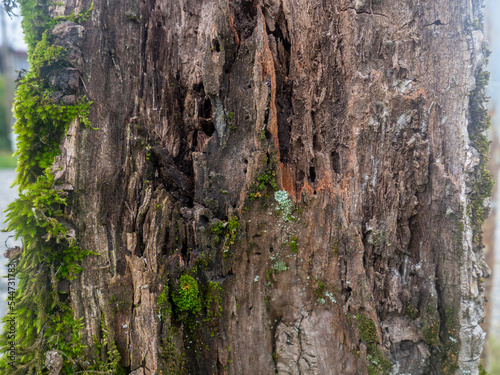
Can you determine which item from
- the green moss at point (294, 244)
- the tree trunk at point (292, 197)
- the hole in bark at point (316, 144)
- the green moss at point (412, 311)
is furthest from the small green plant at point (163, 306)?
the green moss at point (412, 311)

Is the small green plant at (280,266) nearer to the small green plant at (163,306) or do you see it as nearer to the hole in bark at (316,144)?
the small green plant at (163,306)

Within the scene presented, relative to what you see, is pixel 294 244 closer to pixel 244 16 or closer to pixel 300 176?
pixel 300 176

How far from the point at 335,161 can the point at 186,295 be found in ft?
5.70

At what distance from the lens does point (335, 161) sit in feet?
8.50

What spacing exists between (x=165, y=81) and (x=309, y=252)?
2.05 meters

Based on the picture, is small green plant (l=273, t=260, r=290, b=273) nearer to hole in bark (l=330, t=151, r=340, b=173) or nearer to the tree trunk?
the tree trunk

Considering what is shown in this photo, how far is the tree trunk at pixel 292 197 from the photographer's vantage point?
8.14 ft

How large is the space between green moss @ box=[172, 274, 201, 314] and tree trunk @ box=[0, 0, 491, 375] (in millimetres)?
12

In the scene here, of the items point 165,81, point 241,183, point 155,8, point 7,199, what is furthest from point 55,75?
point 7,199

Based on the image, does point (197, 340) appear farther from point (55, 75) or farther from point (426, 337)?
point (55, 75)

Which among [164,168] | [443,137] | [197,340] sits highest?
[443,137]

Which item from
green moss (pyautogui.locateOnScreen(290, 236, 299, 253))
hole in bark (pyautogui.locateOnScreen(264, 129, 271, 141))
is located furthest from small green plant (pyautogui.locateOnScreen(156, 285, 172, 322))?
hole in bark (pyautogui.locateOnScreen(264, 129, 271, 141))

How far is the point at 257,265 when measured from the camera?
2588mm

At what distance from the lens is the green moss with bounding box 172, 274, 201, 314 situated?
2484 millimetres
